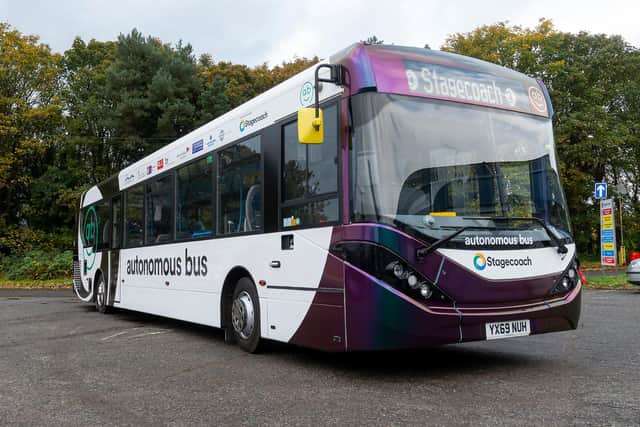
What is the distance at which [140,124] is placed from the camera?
1384 inches

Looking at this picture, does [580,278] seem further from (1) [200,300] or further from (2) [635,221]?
(2) [635,221]

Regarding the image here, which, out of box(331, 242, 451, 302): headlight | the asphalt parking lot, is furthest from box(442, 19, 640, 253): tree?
box(331, 242, 451, 302): headlight

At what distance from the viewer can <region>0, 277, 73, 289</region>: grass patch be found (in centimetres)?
2763

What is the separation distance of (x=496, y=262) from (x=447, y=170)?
967 mm

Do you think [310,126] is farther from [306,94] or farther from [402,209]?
[402,209]

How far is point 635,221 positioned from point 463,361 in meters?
39.4

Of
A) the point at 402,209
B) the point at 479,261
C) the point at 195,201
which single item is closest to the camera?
the point at 402,209

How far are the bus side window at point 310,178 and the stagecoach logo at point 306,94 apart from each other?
30cm

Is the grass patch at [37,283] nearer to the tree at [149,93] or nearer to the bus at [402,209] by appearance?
the tree at [149,93]

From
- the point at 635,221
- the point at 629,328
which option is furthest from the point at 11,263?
the point at 635,221

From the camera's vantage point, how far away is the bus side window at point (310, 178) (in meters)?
6.43

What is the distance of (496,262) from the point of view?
6.20m

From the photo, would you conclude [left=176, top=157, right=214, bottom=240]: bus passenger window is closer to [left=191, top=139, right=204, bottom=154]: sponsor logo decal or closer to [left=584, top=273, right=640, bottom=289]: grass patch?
[left=191, top=139, right=204, bottom=154]: sponsor logo decal

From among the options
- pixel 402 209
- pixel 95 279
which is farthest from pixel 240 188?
pixel 95 279
